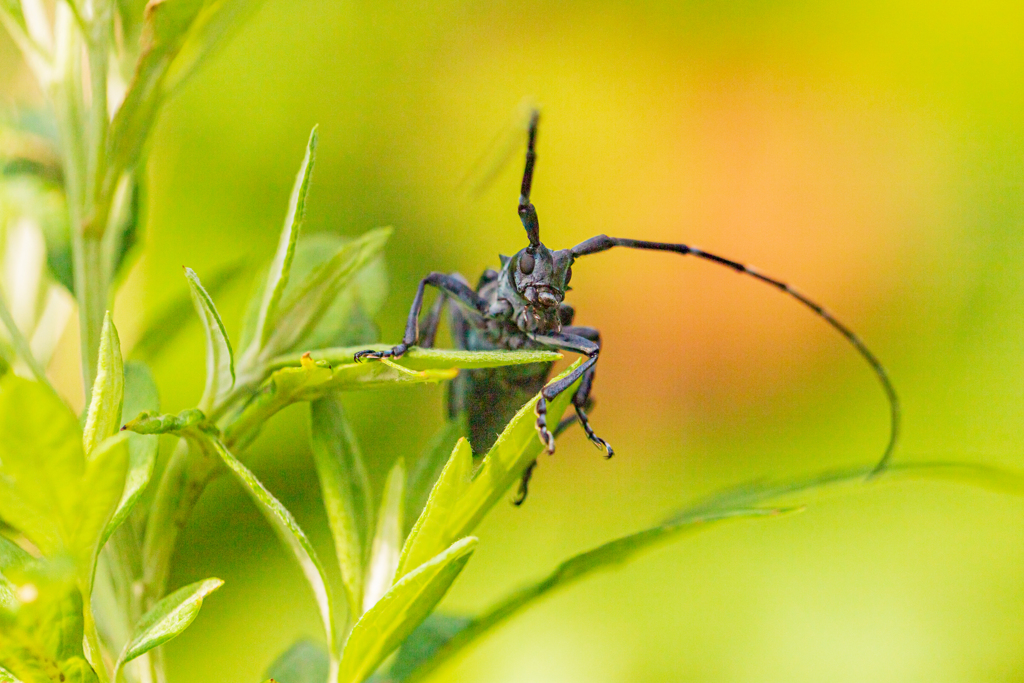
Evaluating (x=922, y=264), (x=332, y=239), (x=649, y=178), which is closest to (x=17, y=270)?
(x=332, y=239)

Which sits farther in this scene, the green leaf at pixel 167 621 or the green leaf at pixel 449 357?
the green leaf at pixel 449 357

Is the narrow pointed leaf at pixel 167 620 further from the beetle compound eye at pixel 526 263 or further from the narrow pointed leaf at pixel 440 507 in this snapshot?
the beetle compound eye at pixel 526 263

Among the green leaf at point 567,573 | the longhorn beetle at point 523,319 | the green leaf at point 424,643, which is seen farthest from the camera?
the longhorn beetle at point 523,319

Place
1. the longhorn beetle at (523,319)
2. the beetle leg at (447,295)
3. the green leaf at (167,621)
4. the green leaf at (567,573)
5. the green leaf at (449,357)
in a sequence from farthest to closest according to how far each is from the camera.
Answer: the beetle leg at (447,295), the longhorn beetle at (523,319), the green leaf at (567,573), the green leaf at (449,357), the green leaf at (167,621)

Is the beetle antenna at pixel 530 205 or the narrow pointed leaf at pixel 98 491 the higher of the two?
the beetle antenna at pixel 530 205

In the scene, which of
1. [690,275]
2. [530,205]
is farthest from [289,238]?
[690,275]

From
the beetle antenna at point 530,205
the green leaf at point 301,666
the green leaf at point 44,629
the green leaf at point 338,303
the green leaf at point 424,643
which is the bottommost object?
the green leaf at point 301,666

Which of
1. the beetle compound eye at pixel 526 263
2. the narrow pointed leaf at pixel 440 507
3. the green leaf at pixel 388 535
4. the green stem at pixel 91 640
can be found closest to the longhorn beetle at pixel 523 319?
the beetle compound eye at pixel 526 263
